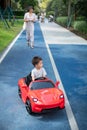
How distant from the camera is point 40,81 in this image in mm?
7914

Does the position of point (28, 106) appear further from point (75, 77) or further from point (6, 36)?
point (6, 36)

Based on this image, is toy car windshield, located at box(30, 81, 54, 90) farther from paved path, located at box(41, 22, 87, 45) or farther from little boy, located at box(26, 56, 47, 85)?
paved path, located at box(41, 22, 87, 45)

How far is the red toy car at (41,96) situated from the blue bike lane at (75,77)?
0.54 m

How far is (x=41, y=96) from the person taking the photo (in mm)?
7336

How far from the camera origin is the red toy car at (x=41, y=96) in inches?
282

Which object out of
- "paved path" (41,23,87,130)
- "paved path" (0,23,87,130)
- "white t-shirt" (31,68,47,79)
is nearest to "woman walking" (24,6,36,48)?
"paved path" (41,23,87,130)

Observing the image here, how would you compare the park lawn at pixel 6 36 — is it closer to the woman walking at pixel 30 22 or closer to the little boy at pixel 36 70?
the woman walking at pixel 30 22

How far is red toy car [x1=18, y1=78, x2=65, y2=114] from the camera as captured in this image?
716cm

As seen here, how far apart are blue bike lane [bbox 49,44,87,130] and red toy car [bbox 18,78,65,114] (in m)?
0.54

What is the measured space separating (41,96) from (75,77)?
13.0 feet

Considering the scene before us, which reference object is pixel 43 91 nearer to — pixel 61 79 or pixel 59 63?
pixel 61 79

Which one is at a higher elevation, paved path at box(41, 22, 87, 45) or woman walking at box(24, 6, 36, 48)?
woman walking at box(24, 6, 36, 48)

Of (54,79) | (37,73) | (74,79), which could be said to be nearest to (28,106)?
(37,73)

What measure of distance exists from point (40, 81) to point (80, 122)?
4.52ft
